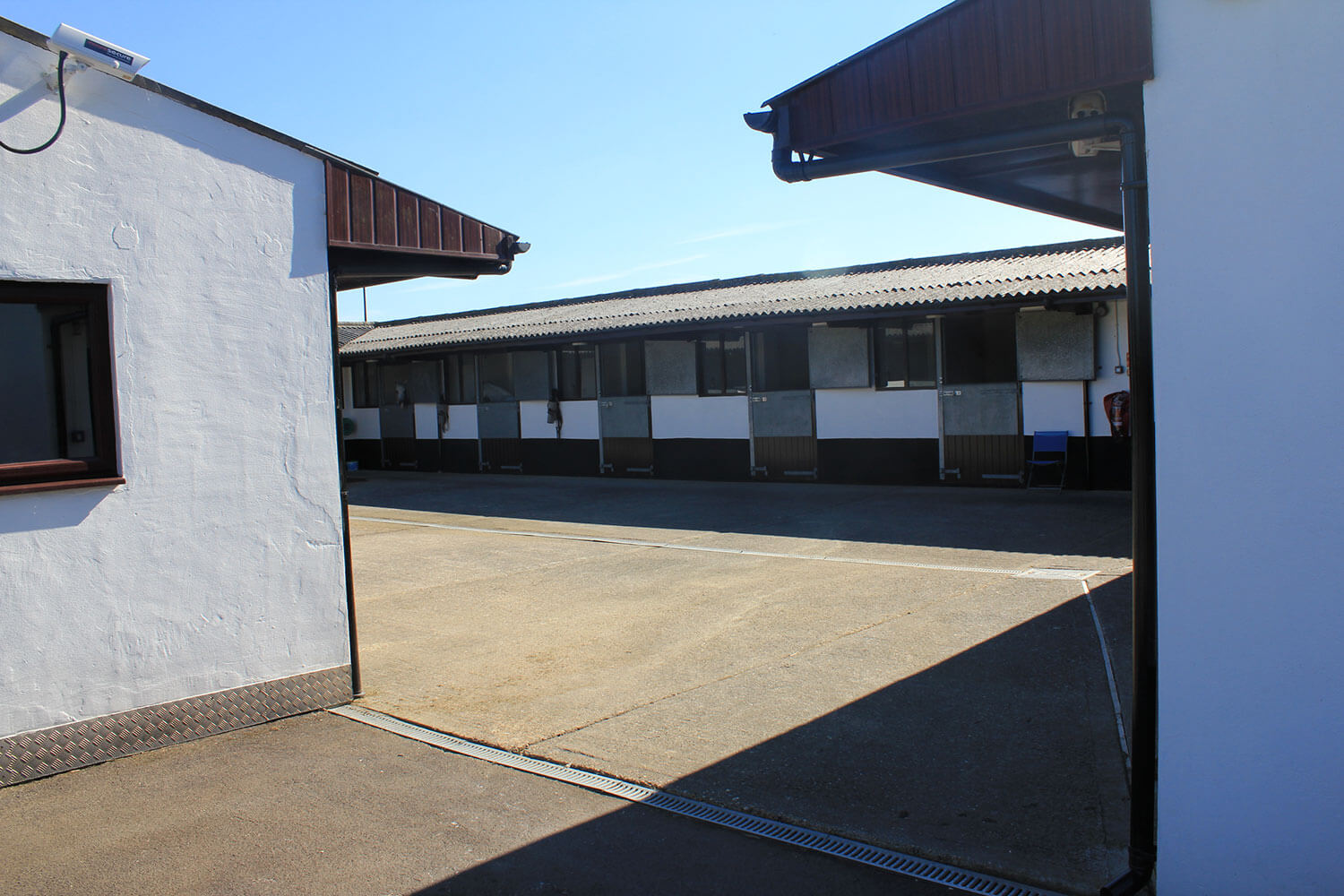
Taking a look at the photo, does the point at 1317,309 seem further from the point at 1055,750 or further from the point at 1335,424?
the point at 1055,750

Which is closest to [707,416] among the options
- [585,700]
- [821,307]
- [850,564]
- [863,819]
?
[821,307]

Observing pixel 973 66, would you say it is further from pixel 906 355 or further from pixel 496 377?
pixel 496 377

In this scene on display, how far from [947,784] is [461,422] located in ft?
65.1

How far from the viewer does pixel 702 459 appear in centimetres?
1872

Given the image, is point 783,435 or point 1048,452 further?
point 783,435

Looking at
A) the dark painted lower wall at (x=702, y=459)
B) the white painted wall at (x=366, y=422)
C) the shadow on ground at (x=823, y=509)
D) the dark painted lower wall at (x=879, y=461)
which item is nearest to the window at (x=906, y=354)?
the dark painted lower wall at (x=879, y=461)

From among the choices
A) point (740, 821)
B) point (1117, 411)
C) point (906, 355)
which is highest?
point (906, 355)

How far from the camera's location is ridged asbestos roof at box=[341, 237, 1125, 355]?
14.6 m

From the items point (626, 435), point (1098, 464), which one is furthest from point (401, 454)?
point (1098, 464)

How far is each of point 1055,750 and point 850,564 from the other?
4.96 metres

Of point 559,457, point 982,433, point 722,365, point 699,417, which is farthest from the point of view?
point 559,457

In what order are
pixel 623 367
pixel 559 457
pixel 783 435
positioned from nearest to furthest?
pixel 783 435
pixel 623 367
pixel 559 457

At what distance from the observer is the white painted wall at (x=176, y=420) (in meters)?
4.50

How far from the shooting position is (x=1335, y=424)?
2.86 meters
